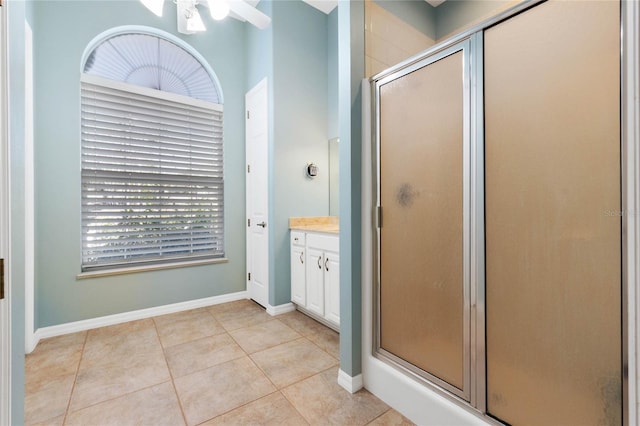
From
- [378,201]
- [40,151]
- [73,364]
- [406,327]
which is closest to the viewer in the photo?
[406,327]

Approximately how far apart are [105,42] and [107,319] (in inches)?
104

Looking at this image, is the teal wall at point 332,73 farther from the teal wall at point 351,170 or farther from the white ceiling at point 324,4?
the teal wall at point 351,170

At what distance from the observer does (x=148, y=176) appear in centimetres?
295

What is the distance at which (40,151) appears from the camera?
2426mm

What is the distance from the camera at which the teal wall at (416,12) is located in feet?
6.78

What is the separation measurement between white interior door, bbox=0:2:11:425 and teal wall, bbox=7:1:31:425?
1.4 inches

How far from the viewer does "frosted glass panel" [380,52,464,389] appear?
1360 mm

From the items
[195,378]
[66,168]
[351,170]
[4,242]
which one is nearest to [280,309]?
[195,378]

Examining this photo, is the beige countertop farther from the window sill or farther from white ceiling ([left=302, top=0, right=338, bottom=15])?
white ceiling ([left=302, top=0, right=338, bottom=15])

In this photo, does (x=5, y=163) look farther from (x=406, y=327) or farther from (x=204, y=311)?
(x=204, y=311)

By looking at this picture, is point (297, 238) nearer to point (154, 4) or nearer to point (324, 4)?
point (154, 4)

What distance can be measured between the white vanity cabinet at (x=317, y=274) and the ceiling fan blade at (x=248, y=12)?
1.67m

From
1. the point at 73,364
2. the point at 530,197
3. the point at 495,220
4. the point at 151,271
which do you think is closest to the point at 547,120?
the point at 530,197

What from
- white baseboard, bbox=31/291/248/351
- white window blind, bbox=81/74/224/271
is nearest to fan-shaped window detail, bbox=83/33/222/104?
white window blind, bbox=81/74/224/271
